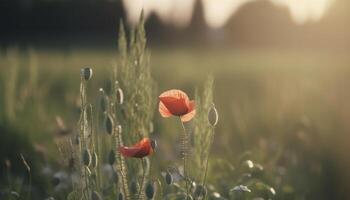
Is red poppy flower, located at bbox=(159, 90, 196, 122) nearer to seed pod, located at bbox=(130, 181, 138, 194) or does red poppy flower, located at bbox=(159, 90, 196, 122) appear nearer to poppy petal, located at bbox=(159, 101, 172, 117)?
poppy petal, located at bbox=(159, 101, 172, 117)

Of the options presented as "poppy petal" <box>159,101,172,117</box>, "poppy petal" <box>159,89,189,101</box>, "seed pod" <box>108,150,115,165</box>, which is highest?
"poppy petal" <box>159,89,189,101</box>

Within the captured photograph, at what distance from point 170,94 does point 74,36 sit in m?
25.3

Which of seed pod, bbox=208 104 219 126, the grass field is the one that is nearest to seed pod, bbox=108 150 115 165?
seed pod, bbox=208 104 219 126

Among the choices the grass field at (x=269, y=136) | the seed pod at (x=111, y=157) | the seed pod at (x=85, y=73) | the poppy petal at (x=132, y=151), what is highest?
the seed pod at (x=85, y=73)

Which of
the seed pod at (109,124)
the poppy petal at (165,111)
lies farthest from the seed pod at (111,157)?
the poppy petal at (165,111)

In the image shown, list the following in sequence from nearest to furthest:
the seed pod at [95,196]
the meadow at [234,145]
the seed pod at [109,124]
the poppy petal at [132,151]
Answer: the poppy petal at [132,151]
the seed pod at [95,196]
the seed pod at [109,124]
the meadow at [234,145]

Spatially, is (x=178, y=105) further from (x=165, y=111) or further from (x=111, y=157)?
(x=111, y=157)

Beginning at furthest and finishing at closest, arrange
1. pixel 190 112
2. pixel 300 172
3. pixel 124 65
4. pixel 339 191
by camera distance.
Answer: pixel 300 172
pixel 339 191
pixel 124 65
pixel 190 112

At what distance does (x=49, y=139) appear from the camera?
3.87 meters

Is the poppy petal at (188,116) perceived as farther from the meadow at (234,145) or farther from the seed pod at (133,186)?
the seed pod at (133,186)

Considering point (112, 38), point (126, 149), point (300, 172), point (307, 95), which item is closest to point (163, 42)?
point (112, 38)

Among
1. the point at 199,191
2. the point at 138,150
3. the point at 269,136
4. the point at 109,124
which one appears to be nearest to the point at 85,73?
the point at 109,124

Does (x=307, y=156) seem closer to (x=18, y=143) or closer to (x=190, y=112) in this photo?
(x=18, y=143)

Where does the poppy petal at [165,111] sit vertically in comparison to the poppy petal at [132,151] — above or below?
above
